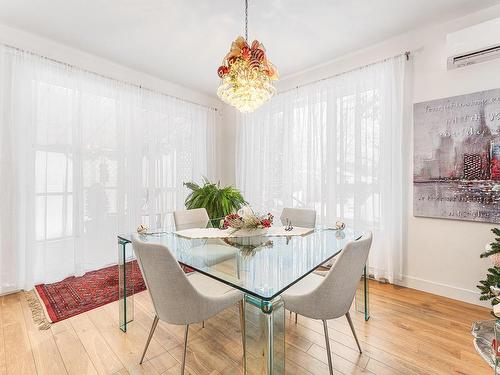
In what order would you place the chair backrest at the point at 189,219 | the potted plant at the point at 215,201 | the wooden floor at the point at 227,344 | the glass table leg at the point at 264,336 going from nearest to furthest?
the glass table leg at the point at 264,336 → the wooden floor at the point at 227,344 → the chair backrest at the point at 189,219 → the potted plant at the point at 215,201

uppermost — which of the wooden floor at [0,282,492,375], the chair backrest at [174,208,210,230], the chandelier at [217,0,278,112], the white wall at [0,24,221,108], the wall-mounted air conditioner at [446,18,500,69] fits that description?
the white wall at [0,24,221,108]

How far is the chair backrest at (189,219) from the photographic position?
252cm

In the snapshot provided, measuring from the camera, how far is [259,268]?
145 centimetres

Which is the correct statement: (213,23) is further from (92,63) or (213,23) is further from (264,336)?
(264,336)

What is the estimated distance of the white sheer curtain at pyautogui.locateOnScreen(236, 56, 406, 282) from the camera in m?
2.83

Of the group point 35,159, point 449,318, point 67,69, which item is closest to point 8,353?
point 35,159

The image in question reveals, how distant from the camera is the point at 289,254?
1.67 m

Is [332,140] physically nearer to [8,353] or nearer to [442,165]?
[442,165]

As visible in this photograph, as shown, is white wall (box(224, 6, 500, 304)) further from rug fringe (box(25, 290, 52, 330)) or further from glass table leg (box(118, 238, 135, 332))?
rug fringe (box(25, 290, 52, 330))

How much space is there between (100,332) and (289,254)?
160cm

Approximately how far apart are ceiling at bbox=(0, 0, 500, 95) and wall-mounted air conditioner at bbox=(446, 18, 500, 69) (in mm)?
240

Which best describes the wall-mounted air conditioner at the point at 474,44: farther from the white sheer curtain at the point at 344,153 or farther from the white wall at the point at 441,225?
the white sheer curtain at the point at 344,153

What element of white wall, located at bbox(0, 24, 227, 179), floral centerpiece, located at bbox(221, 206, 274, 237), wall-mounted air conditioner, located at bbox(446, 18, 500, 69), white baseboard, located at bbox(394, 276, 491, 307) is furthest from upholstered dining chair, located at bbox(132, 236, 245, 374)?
wall-mounted air conditioner, located at bbox(446, 18, 500, 69)

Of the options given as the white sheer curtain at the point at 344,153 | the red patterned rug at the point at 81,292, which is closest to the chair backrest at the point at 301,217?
the white sheer curtain at the point at 344,153
